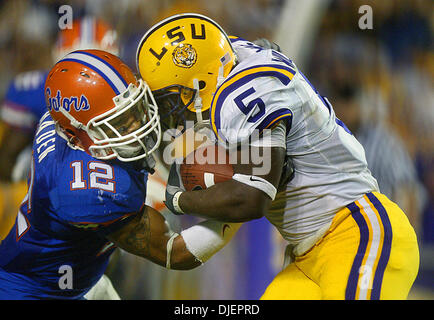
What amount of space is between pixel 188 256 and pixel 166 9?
6.16ft

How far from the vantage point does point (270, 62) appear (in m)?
1.45

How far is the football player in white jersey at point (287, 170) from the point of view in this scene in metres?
1.39

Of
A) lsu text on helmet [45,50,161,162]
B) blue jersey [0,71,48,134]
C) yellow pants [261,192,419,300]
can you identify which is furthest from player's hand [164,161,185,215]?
blue jersey [0,71,48,134]

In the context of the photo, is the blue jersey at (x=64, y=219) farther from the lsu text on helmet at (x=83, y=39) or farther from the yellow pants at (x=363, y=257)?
the lsu text on helmet at (x=83, y=39)

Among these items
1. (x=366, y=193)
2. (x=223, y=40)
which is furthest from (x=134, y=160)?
(x=366, y=193)

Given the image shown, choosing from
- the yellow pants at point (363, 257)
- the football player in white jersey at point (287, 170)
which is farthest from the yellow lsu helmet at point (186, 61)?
the yellow pants at point (363, 257)

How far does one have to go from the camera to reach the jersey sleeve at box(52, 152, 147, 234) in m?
1.47

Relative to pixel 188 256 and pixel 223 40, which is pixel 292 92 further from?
pixel 188 256

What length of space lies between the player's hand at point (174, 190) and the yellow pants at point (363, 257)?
0.43m

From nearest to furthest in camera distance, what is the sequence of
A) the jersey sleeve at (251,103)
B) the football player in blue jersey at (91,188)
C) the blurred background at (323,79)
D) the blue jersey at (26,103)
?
the jersey sleeve at (251,103), the football player in blue jersey at (91,188), the blue jersey at (26,103), the blurred background at (323,79)

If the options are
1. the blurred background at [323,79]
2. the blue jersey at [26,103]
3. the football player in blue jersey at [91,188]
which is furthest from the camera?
the blurred background at [323,79]

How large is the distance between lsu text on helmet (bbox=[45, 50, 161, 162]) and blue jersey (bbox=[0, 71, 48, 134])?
2.93 ft

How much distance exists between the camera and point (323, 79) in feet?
9.55

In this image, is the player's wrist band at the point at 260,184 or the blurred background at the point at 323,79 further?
the blurred background at the point at 323,79
